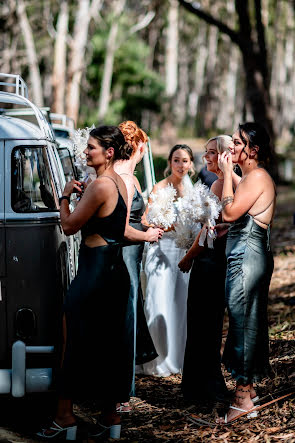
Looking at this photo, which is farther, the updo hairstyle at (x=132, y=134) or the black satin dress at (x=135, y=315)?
the updo hairstyle at (x=132, y=134)

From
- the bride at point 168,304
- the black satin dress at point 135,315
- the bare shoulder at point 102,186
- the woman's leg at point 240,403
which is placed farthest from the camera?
the bride at point 168,304

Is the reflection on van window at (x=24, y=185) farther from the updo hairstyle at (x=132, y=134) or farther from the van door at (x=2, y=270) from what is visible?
the updo hairstyle at (x=132, y=134)

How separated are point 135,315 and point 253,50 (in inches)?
487

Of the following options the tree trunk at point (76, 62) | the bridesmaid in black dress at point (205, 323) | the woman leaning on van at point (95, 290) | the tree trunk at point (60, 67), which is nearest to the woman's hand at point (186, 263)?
the bridesmaid in black dress at point (205, 323)

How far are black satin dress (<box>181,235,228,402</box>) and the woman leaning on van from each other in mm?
1079

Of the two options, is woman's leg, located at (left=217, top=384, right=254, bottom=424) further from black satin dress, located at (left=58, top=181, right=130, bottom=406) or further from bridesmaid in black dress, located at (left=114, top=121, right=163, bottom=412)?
black satin dress, located at (left=58, top=181, right=130, bottom=406)

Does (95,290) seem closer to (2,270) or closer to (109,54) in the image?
(2,270)

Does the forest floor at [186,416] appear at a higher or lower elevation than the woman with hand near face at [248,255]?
lower

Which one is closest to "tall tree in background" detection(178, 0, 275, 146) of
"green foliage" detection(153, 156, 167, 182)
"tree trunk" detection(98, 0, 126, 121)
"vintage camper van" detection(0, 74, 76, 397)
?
"green foliage" detection(153, 156, 167, 182)

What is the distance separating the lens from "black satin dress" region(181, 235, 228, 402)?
594cm

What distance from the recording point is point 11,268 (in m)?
5.10

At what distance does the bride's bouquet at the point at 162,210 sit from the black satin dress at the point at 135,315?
11 cm

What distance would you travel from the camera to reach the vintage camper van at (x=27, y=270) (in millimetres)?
5082

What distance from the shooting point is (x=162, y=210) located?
6.09m
